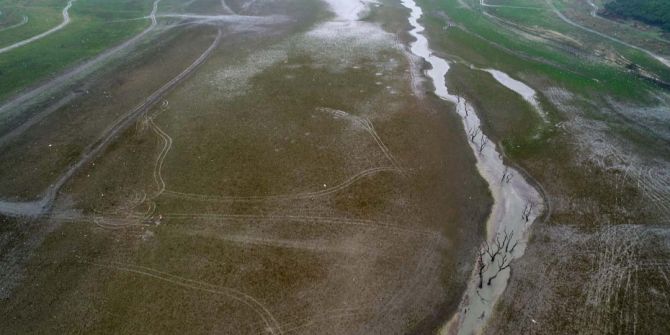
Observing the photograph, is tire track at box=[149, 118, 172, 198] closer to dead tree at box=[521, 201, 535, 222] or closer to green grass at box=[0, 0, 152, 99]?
green grass at box=[0, 0, 152, 99]

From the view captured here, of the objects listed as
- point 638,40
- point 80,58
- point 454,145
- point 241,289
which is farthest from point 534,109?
point 80,58

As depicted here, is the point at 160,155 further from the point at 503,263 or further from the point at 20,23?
the point at 20,23

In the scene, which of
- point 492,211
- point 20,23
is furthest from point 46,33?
point 492,211

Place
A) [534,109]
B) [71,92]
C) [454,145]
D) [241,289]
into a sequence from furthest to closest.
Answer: [71,92] → [534,109] → [454,145] → [241,289]

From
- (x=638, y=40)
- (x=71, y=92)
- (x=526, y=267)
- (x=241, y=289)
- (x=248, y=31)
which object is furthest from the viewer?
(x=248, y=31)

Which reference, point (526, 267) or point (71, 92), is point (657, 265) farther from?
point (71, 92)

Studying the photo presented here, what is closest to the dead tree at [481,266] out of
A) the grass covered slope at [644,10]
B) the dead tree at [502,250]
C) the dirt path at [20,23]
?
the dead tree at [502,250]
